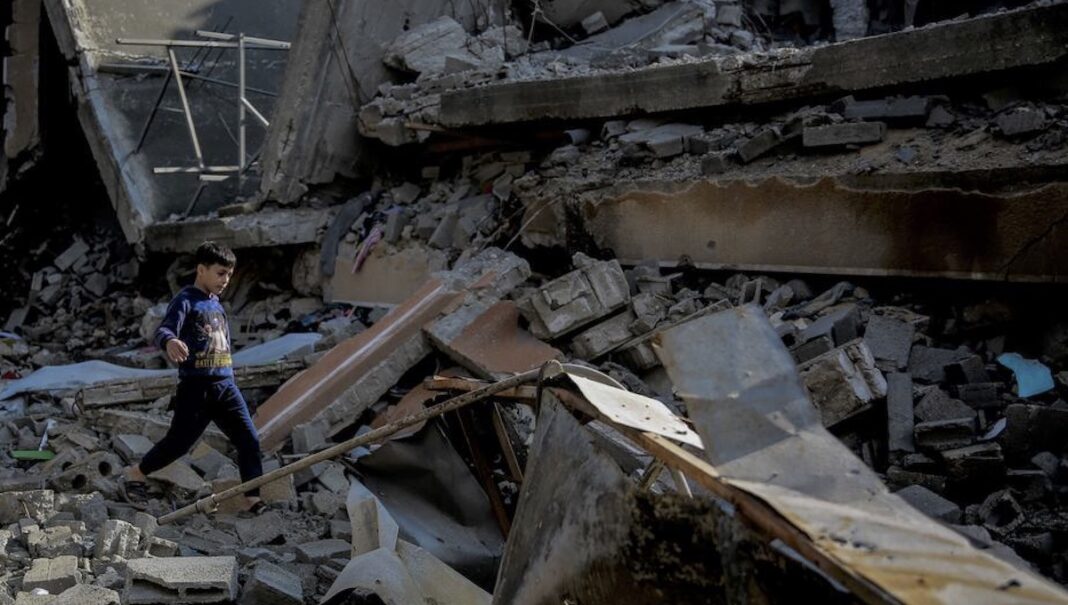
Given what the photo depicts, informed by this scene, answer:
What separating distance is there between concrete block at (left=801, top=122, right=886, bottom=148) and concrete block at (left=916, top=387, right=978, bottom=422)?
5.41 feet

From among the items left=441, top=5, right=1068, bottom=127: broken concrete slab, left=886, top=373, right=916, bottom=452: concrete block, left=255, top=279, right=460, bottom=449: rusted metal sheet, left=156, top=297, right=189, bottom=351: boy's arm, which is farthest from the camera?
left=255, top=279, right=460, bottom=449: rusted metal sheet

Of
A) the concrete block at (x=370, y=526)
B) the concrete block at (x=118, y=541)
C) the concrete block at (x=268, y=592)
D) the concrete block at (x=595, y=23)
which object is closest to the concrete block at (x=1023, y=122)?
the concrete block at (x=370, y=526)

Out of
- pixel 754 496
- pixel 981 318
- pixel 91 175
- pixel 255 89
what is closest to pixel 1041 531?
pixel 981 318

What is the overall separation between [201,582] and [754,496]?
244 cm

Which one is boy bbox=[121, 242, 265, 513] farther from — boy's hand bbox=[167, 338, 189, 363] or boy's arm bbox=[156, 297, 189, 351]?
boy's hand bbox=[167, 338, 189, 363]

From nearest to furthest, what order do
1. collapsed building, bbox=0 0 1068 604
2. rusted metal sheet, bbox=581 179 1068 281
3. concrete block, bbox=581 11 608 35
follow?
collapsed building, bbox=0 0 1068 604
rusted metal sheet, bbox=581 179 1068 281
concrete block, bbox=581 11 608 35

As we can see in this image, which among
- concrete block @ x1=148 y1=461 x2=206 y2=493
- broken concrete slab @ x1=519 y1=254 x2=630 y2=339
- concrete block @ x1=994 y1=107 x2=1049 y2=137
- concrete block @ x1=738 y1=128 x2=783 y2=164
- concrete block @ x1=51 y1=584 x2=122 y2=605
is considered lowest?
concrete block @ x1=148 y1=461 x2=206 y2=493

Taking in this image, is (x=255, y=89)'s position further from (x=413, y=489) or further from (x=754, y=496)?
(x=754, y=496)

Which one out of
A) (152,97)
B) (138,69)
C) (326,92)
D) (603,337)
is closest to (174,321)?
(603,337)

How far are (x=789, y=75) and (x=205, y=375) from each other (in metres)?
3.74

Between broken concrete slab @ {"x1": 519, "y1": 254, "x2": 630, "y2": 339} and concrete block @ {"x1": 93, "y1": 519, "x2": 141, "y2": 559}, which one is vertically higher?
concrete block @ {"x1": 93, "y1": 519, "x2": 141, "y2": 559}

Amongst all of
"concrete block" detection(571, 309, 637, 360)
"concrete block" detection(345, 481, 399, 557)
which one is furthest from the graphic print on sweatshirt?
"concrete block" detection(571, 309, 637, 360)

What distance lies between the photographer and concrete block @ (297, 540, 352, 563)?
4.44 meters

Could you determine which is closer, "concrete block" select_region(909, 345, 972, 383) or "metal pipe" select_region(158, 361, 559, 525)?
"metal pipe" select_region(158, 361, 559, 525)
